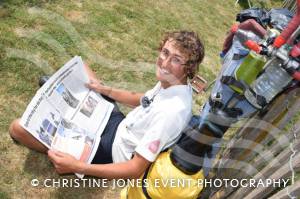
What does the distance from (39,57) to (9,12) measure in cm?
79

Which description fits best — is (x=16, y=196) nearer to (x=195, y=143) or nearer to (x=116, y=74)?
(x=195, y=143)

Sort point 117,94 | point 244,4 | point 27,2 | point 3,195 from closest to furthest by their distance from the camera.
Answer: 1. point 3,195
2. point 117,94
3. point 27,2
4. point 244,4

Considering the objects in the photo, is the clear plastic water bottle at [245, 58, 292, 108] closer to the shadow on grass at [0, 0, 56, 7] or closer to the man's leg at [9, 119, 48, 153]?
the man's leg at [9, 119, 48, 153]

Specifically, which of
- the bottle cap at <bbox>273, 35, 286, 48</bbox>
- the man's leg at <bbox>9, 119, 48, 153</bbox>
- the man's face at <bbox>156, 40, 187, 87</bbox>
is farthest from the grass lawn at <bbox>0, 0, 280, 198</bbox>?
the bottle cap at <bbox>273, 35, 286, 48</bbox>

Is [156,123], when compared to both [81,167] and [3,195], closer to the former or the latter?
[81,167]

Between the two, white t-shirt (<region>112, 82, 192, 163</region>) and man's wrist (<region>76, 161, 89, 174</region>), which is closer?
white t-shirt (<region>112, 82, 192, 163</region>)

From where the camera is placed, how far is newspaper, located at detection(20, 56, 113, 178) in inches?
114

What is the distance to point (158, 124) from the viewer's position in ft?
8.38

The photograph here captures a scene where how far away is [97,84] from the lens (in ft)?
11.4

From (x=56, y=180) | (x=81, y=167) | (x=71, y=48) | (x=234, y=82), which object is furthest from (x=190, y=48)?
(x=71, y=48)

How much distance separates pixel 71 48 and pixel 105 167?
2347mm

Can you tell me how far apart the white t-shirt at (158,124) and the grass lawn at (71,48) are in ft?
2.87

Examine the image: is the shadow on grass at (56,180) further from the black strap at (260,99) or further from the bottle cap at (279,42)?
the bottle cap at (279,42)

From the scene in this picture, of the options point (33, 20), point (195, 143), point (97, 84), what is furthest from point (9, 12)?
point (195, 143)
